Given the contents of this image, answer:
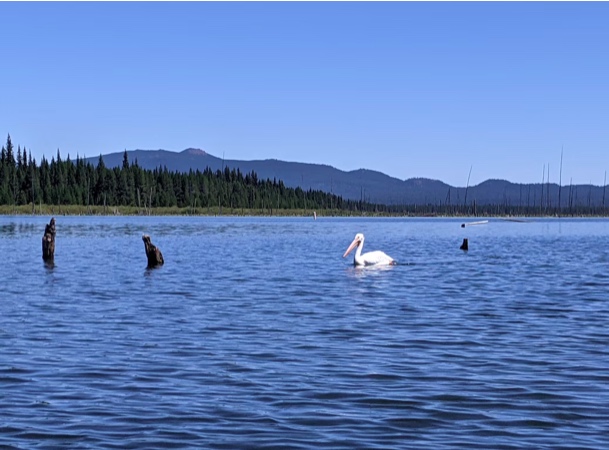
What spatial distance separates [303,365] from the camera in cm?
1698

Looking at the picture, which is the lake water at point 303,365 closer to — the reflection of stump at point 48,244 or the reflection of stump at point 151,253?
the reflection of stump at point 151,253

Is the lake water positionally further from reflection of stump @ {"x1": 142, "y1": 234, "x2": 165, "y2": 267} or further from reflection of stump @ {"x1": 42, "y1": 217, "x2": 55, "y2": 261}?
reflection of stump @ {"x1": 42, "y1": 217, "x2": 55, "y2": 261}

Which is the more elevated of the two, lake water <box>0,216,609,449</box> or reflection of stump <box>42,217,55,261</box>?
reflection of stump <box>42,217,55,261</box>

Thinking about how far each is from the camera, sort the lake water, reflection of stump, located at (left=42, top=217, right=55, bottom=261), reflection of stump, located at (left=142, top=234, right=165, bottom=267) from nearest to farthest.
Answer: the lake water → reflection of stump, located at (left=142, top=234, right=165, bottom=267) → reflection of stump, located at (left=42, top=217, right=55, bottom=261)

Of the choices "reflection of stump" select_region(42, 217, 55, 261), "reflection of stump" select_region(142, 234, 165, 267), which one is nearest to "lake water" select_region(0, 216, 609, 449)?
"reflection of stump" select_region(142, 234, 165, 267)

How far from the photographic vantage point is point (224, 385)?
15031 millimetres

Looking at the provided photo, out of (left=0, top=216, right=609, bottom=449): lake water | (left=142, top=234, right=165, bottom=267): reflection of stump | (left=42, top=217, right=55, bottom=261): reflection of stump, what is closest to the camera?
(left=0, top=216, right=609, bottom=449): lake water

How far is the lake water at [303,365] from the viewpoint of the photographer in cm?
1213

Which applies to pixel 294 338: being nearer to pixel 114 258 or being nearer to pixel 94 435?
pixel 94 435

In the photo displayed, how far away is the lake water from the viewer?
12133 millimetres

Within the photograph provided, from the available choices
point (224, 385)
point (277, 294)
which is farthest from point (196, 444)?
point (277, 294)

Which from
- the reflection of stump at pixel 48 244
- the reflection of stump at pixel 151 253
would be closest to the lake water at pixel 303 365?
the reflection of stump at pixel 151 253

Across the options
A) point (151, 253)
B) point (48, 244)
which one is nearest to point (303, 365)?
point (151, 253)

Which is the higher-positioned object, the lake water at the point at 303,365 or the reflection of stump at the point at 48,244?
the reflection of stump at the point at 48,244
